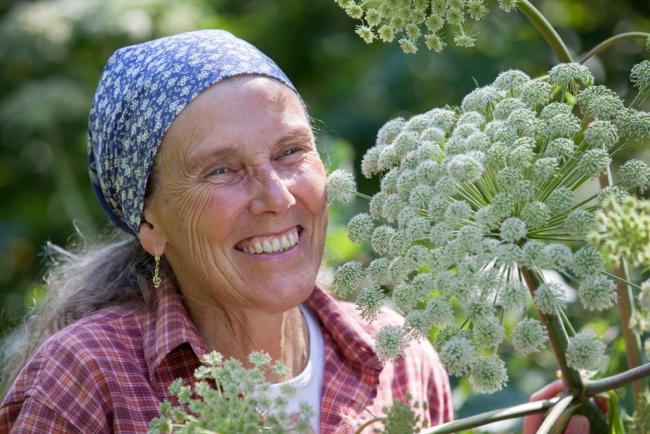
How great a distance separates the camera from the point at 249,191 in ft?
6.49

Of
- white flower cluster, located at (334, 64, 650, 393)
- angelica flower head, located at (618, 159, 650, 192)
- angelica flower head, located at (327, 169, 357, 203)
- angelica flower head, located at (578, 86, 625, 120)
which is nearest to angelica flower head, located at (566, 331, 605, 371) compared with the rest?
white flower cluster, located at (334, 64, 650, 393)

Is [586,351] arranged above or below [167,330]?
above

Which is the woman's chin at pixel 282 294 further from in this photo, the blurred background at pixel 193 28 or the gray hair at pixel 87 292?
the blurred background at pixel 193 28

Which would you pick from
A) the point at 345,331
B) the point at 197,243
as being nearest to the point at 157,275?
the point at 197,243

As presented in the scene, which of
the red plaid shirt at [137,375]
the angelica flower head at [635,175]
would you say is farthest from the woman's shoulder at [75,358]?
the angelica flower head at [635,175]

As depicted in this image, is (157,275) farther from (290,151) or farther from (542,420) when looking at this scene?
(542,420)

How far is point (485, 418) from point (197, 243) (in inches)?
→ 32.1

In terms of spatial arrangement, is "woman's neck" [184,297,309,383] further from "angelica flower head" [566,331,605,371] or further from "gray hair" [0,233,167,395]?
"angelica flower head" [566,331,605,371]

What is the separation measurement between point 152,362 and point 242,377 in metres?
0.80

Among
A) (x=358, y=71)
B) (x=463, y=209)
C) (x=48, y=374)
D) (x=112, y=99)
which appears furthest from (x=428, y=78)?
(x=463, y=209)

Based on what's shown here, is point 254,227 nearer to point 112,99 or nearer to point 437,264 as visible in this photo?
point 112,99

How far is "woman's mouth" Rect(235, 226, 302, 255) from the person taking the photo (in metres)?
2.01

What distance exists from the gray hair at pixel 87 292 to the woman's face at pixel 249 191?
1.02 feet

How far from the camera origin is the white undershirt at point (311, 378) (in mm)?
2160
